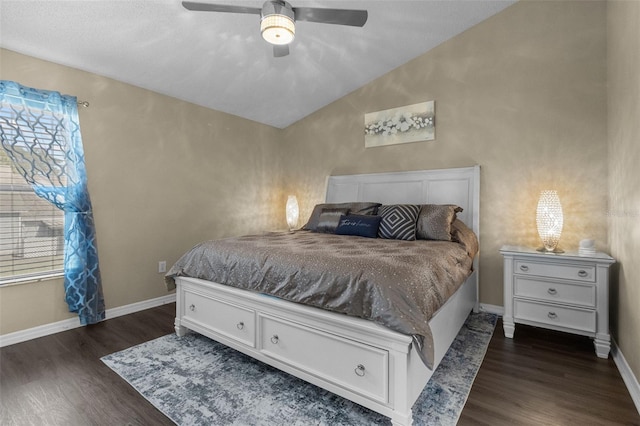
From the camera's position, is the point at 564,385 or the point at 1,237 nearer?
the point at 564,385

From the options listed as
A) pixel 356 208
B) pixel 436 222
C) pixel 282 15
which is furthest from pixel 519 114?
pixel 282 15

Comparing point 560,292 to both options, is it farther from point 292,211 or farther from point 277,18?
point 292,211

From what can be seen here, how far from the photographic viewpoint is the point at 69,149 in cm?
273

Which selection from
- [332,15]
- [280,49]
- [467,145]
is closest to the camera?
[332,15]

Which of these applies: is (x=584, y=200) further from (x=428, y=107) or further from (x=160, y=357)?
(x=160, y=357)

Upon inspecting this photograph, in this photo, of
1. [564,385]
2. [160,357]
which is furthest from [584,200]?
[160,357]

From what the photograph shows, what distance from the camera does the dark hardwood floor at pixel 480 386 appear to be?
1.61 meters

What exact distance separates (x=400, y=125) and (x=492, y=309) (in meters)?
2.27

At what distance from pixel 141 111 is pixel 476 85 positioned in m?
3.57

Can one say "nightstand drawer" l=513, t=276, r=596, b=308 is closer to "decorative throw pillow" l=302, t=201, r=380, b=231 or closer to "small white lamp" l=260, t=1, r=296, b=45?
"decorative throw pillow" l=302, t=201, r=380, b=231

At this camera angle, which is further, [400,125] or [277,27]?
[400,125]

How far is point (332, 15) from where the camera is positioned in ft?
6.38

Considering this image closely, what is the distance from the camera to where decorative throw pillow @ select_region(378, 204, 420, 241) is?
9.23ft

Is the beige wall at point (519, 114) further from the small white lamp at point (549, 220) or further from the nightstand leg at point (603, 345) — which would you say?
the nightstand leg at point (603, 345)
